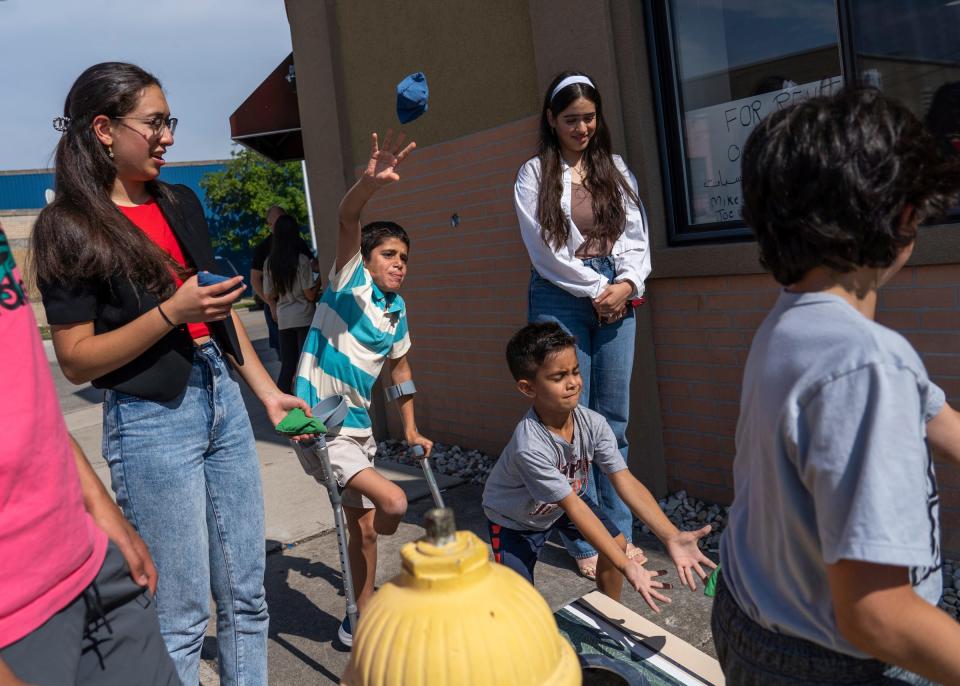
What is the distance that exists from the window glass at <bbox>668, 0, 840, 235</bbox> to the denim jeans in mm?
3222

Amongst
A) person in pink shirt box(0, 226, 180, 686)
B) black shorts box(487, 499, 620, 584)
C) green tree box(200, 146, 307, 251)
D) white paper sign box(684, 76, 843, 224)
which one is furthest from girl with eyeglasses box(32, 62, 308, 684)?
green tree box(200, 146, 307, 251)

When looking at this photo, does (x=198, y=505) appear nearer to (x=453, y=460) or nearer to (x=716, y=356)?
(x=716, y=356)

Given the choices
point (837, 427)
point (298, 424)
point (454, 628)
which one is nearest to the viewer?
point (454, 628)

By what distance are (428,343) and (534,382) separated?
3.48 m

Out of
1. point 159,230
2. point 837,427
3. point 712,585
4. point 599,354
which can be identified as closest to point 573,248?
point 599,354

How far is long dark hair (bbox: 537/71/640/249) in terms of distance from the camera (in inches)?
161

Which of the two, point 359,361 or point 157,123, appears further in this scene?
point 359,361

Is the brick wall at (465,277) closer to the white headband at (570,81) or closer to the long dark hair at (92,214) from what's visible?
the white headband at (570,81)

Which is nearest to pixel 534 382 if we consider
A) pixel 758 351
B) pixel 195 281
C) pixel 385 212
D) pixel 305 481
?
pixel 195 281

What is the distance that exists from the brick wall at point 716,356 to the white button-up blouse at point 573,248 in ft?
1.82

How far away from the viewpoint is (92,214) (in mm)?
2416

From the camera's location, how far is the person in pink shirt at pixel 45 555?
1.52 metres

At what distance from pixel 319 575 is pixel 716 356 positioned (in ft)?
7.98

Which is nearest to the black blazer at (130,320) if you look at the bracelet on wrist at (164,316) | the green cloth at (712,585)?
the bracelet on wrist at (164,316)
